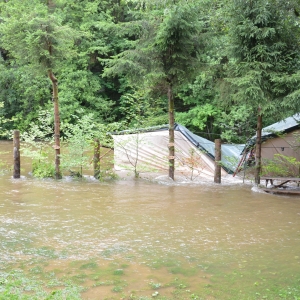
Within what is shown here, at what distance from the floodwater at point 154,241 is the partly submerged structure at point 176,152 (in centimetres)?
263

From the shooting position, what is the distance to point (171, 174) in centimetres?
1262

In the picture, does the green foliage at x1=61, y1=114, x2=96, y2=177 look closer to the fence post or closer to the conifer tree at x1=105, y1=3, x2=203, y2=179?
the fence post

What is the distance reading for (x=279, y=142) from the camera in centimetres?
→ 1303

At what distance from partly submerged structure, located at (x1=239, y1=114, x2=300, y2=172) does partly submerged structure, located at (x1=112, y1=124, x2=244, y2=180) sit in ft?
2.20

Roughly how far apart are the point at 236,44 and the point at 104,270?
788 centimetres

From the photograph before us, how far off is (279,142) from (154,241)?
8.06 metres

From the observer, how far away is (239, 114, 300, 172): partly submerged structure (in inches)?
490

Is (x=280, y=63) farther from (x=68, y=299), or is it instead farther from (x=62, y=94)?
(x=62, y=94)

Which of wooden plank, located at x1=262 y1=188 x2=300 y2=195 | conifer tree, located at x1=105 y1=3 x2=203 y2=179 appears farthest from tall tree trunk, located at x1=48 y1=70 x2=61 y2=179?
wooden plank, located at x1=262 y1=188 x2=300 y2=195

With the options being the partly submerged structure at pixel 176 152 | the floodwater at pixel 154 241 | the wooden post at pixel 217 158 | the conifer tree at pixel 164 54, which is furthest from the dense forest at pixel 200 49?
the floodwater at pixel 154 241

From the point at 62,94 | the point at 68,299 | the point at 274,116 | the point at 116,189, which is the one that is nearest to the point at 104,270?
the point at 68,299

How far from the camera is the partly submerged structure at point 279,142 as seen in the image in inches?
490

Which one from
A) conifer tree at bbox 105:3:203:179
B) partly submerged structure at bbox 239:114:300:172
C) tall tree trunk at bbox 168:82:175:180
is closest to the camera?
conifer tree at bbox 105:3:203:179

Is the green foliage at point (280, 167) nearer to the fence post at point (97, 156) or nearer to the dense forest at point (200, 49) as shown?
the dense forest at point (200, 49)
